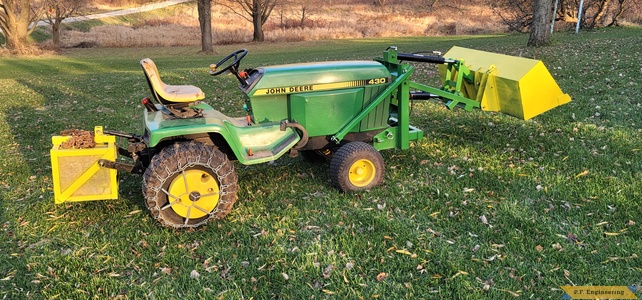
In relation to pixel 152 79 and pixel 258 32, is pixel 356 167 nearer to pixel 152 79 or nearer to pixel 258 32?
pixel 152 79

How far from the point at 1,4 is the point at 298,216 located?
27.2 meters

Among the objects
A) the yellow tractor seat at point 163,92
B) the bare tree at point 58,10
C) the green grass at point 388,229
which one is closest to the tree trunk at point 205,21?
the bare tree at point 58,10

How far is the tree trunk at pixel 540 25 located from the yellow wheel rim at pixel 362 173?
1260 centimetres

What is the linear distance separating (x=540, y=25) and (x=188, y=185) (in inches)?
571

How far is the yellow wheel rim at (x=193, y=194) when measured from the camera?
446 centimetres

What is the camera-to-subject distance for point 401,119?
5.62 meters

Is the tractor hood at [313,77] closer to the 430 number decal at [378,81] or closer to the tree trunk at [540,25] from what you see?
the 430 number decal at [378,81]

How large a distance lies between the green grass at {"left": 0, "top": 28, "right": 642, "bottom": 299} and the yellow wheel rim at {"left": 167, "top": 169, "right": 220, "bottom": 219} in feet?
0.72

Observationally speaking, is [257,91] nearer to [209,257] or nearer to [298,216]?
[298,216]

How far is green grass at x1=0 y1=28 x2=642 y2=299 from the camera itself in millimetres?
3719

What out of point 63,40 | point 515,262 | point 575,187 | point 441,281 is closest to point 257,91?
point 441,281

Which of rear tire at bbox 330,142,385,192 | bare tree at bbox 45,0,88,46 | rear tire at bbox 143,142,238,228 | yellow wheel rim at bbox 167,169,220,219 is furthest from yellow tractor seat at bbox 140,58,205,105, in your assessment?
bare tree at bbox 45,0,88,46

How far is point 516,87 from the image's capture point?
5605 millimetres

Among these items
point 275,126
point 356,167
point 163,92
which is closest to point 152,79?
point 163,92
